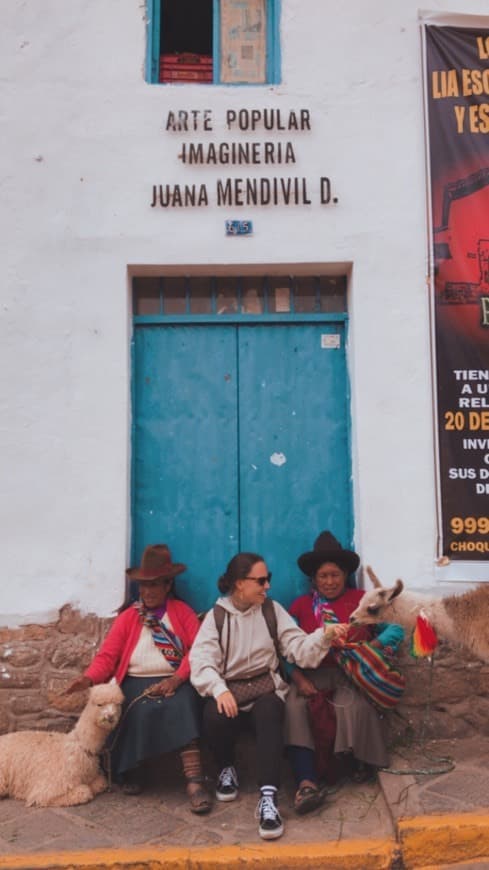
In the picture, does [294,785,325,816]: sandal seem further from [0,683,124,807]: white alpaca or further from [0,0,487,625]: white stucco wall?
[0,0,487,625]: white stucco wall

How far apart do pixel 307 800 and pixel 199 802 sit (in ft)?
1.77

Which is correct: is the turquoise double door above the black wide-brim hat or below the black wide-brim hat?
above

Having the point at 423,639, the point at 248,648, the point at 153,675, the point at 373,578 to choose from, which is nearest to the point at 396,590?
the point at 373,578

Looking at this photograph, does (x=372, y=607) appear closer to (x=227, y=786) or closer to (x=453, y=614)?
(x=453, y=614)

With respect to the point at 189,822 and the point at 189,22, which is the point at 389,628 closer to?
the point at 189,822

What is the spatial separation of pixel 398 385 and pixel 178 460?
1.44 meters

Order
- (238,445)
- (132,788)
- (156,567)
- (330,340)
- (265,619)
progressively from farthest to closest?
(330,340) < (238,445) < (156,567) < (265,619) < (132,788)

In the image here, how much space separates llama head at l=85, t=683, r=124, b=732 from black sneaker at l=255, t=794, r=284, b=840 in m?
0.86

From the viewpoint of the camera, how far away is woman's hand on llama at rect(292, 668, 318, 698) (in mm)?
4293

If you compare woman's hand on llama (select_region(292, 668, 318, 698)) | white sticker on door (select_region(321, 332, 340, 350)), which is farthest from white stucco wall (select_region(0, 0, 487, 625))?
woman's hand on llama (select_region(292, 668, 318, 698))

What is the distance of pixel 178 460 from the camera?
16.6 feet

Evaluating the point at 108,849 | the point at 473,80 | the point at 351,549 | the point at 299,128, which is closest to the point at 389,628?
the point at 351,549

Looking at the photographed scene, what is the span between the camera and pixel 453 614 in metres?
4.76

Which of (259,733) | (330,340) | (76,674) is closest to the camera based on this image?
(259,733)
